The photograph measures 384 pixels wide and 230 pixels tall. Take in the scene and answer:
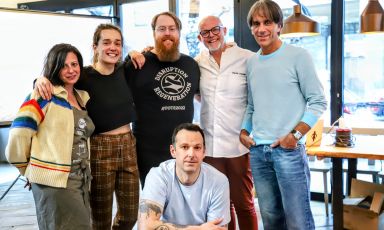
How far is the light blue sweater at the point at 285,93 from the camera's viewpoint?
6.06ft

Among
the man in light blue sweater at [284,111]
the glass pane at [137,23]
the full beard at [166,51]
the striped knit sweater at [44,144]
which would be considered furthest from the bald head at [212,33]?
the glass pane at [137,23]

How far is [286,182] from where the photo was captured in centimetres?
188

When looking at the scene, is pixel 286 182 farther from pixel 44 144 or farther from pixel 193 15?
pixel 193 15

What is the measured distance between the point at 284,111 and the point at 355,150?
97cm

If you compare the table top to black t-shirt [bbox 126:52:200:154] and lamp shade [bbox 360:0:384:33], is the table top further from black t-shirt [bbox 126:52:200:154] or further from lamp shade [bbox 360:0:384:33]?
black t-shirt [bbox 126:52:200:154]

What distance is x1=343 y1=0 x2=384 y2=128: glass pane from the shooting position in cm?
357

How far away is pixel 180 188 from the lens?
6.06 ft

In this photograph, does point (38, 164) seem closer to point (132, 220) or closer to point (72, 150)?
point (72, 150)

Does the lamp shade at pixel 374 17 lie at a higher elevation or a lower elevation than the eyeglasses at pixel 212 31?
higher

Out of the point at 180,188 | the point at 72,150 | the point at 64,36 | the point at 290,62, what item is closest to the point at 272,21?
the point at 290,62

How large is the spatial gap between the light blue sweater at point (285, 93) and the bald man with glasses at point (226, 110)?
27 cm

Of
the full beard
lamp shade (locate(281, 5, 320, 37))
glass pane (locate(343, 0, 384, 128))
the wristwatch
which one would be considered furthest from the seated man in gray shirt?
glass pane (locate(343, 0, 384, 128))

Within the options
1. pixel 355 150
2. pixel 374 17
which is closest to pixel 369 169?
pixel 355 150

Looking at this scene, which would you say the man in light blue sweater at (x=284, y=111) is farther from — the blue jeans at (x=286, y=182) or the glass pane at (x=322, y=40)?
the glass pane at (x=322, y=40)
